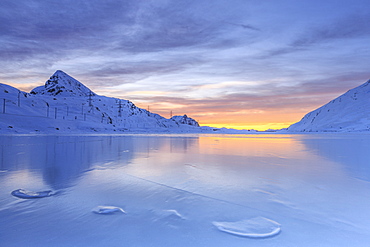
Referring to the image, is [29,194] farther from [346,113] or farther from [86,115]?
[346,113]

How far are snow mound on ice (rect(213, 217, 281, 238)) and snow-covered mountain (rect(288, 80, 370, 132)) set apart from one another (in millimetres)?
136831

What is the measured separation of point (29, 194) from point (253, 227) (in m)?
3.69

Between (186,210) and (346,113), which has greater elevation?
(346,113)

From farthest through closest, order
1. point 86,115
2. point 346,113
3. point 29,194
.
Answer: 1. point 346,113
2. point 86,115
3. point 29,194

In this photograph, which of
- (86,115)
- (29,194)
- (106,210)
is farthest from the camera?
(86,115)

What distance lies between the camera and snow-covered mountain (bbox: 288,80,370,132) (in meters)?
128

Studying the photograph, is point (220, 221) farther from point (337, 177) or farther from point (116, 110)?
point (116, 110)

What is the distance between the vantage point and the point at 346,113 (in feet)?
497

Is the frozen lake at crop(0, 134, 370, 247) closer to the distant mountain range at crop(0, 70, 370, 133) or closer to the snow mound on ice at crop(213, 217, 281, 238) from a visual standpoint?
→ the snow mound on ice at crop(213, 217, 281, 238)

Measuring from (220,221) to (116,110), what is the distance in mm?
190597

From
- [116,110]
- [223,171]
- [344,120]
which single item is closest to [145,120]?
[116,110]

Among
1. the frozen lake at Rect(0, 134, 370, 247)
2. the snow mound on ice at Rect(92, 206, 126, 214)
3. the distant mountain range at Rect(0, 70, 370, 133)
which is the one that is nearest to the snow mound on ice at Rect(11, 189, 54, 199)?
the frozen lake at Rect(0, 134, 370, 247)

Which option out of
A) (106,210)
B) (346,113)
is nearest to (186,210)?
(106,210)

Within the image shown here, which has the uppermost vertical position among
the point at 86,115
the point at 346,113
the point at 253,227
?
the point at 346,113
